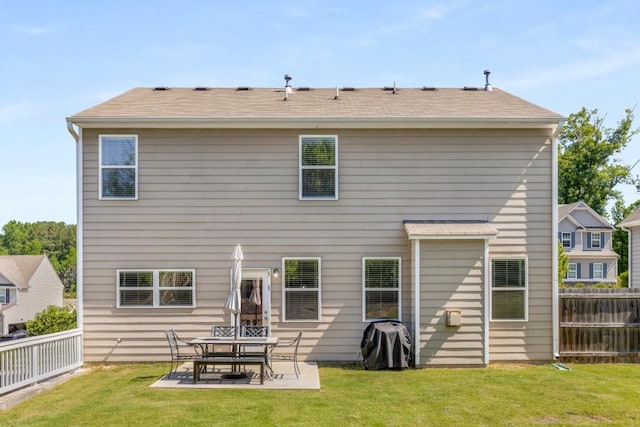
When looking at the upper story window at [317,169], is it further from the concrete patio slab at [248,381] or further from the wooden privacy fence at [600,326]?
the wooden privacy fence at [600,326]

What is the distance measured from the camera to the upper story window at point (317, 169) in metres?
9.78

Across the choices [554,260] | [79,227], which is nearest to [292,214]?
[79,227]

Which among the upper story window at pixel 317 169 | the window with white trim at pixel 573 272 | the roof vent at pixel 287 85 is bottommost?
the window with white trim at pixel 573 272

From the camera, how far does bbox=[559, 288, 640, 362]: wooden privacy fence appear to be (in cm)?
972

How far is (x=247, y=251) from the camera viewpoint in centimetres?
971

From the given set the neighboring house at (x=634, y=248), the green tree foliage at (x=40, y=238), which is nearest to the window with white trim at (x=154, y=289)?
the neighboring house at (x=634, y=248)

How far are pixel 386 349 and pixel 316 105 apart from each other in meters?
5.05

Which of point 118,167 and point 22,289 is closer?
point 118,167

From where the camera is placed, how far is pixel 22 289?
3588cm

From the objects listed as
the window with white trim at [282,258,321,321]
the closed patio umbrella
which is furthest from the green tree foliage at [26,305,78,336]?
the closed patio umbrella

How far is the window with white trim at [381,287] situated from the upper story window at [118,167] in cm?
471

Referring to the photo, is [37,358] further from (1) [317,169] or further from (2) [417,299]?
(2) [417,299]

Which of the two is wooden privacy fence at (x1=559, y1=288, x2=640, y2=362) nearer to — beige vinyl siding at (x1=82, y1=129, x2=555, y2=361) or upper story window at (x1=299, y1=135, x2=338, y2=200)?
beige vinyl siding at (x1=82, y1=129, x2=555, y2=361)

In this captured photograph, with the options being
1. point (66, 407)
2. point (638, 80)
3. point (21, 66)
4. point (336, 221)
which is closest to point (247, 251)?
point (336, 221)
